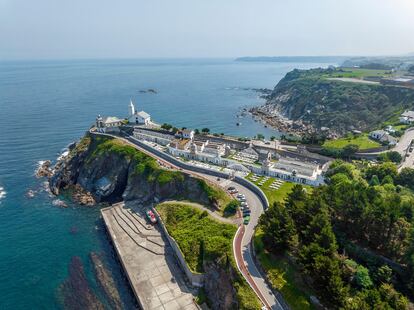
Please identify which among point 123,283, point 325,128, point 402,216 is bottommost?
point 123,283

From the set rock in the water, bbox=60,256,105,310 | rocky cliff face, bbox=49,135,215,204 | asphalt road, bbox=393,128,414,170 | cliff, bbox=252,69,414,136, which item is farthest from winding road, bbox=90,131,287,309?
cliff, bbox=252,69,414,136

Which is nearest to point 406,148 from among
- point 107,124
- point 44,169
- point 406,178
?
point 406,178

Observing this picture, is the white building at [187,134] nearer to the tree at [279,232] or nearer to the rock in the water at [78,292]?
the rock in the water at [78,292]

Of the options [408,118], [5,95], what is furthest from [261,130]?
[5,95]

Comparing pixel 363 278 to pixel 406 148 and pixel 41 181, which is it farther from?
pixel 41 181

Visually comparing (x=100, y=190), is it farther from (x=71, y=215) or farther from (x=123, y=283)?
(x=123, y=283)
